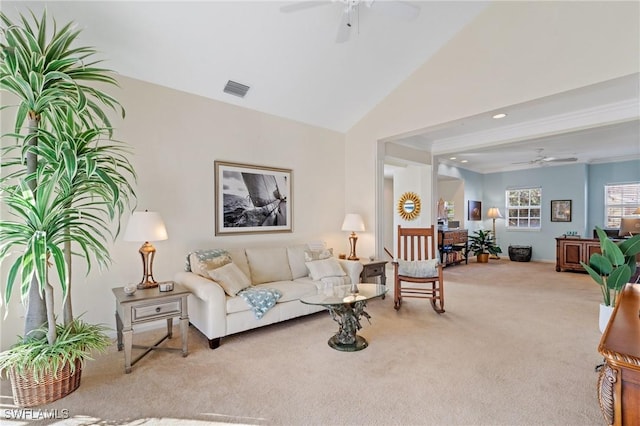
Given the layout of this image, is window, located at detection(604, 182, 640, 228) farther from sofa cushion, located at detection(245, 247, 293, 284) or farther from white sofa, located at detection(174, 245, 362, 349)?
sofa cushion, located at detection(245, 247, 293, 284)

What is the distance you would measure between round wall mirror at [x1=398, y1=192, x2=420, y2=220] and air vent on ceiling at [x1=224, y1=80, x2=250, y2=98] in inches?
166

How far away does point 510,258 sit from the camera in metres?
8.72

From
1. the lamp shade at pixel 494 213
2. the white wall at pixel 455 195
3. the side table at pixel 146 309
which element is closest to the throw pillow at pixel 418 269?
the side table at pixel 146 309

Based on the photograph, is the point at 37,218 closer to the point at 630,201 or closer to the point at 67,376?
the point at 67,376

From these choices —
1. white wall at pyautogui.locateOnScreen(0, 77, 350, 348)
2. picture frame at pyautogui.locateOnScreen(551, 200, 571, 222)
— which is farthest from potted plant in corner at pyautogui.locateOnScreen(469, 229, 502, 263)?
white wall at pyautogui.locateOnScreen(0, 77, 350, 348)

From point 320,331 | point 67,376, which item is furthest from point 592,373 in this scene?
point 67,376

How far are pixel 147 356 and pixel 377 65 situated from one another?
4173mm

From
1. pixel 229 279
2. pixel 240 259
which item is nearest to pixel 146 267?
pixel 229 279

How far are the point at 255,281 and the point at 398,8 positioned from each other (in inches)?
125

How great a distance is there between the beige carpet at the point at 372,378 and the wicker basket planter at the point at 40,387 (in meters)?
0.09

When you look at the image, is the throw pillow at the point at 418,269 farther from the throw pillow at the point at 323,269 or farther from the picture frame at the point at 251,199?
the picture frame at the point at 251,199

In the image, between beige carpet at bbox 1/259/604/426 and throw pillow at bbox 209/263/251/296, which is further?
throw pillow at bbox 209/263/251/296

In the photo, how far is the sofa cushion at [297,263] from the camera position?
4.17m

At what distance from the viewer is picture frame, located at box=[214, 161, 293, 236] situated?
3.98 m
